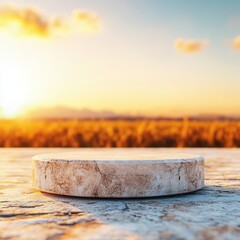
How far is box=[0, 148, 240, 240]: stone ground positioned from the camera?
80.8 inches

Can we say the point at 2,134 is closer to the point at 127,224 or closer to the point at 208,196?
the point at 208,196

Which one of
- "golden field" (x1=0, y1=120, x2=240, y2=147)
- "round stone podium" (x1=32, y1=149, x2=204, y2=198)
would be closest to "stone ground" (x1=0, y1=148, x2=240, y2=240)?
"round stone podium" (x1=32, y1=149, x2=204, y2=198)

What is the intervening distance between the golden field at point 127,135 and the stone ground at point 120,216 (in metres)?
5.33

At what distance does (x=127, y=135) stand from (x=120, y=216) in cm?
641

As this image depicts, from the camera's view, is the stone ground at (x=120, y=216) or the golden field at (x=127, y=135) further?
the golden field at (x=127, y=135)

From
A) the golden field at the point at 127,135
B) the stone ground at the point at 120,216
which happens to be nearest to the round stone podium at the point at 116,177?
the stone ground at the point at 120,216

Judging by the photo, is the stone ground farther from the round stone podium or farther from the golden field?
the golden field

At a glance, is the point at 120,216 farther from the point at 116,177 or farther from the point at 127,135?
the point at 127,135

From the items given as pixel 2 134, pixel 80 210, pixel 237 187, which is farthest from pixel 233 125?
pixel 80 210

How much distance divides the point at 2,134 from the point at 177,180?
675cm

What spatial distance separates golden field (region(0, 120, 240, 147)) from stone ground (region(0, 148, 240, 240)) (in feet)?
17.5

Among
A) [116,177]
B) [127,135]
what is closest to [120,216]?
[116,177]

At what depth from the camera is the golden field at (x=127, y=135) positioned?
880 centimetres

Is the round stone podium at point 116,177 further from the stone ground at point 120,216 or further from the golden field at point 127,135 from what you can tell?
the golden field at point 127,135
